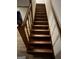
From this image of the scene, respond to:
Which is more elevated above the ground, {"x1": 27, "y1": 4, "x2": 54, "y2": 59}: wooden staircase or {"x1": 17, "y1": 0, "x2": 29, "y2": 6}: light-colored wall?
{"x1": 17, "y1": 0, "x2": 29, "y2": 6}: light-colored wall

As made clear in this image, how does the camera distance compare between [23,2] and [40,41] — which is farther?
[23,2]

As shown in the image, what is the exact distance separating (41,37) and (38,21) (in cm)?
125

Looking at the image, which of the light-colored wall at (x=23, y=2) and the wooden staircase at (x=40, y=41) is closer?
the wooden staircase at (x=40, y=41)

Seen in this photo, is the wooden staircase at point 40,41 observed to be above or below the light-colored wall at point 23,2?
below

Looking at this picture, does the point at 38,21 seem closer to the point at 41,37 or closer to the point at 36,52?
the point at 41,37

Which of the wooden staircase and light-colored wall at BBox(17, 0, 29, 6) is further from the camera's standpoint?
light-colored wall at BBox(17, 0, 29, 6)

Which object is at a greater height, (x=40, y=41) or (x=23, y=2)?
(x=23, y=2)

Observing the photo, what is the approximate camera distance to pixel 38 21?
19.6 ft
